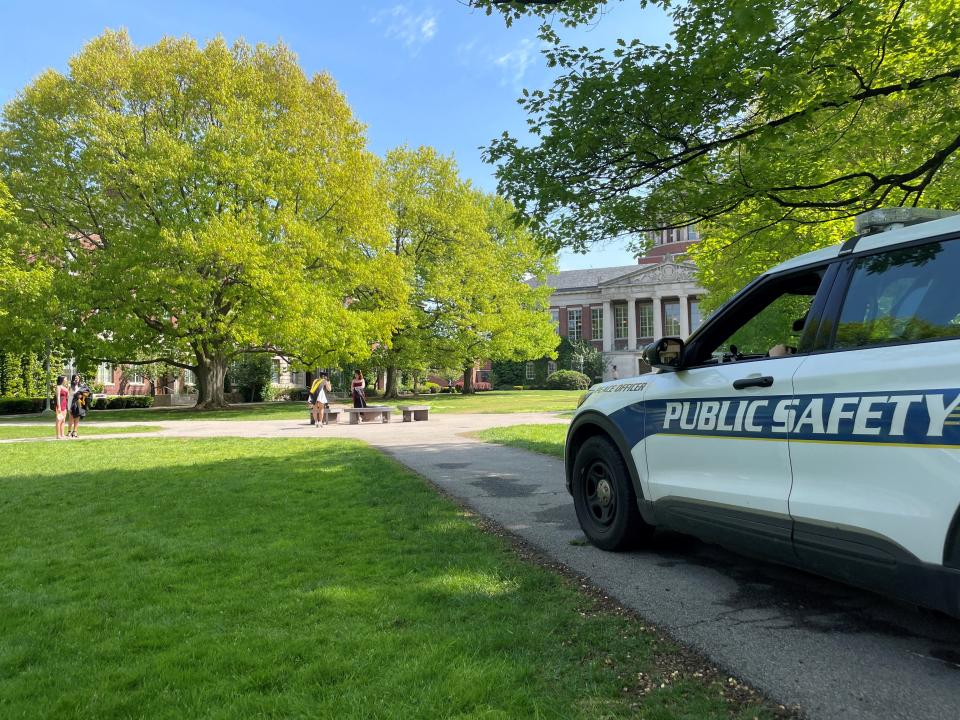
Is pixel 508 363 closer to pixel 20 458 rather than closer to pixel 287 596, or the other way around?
pixel 20 458

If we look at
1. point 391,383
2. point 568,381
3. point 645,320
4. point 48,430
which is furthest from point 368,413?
point 645,320

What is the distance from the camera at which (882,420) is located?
8.50 feet

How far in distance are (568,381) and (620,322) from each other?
1956 cm

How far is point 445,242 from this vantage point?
40.6 meters

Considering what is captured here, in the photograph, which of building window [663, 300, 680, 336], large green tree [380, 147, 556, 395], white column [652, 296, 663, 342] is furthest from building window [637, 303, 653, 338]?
large green tree [380, 147, 556, 395]

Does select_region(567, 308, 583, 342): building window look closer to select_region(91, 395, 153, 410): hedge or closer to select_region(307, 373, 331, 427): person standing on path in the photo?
select_region(91, 395, 153, 410): hedge

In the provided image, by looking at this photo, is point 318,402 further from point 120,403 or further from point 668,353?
point 120,403

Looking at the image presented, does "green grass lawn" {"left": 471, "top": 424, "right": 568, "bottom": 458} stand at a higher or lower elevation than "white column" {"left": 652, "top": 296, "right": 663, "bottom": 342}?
lower

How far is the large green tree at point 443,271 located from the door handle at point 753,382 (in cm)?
3433

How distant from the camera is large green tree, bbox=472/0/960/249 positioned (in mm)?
7133

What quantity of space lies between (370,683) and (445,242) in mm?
39047

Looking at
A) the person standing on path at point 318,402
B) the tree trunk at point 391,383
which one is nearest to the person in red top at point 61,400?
the person standing on path at point 318,402

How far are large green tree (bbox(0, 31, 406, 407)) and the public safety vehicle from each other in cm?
2243

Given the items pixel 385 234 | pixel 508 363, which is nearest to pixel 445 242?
pixel 385 234
